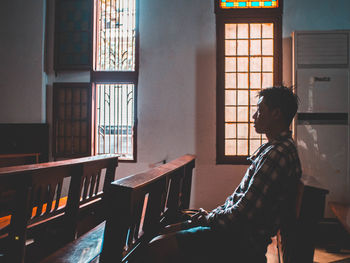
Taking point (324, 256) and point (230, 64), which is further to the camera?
point (230, 64)

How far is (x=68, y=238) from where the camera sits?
5.73 feet

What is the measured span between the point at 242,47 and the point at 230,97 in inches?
30.7

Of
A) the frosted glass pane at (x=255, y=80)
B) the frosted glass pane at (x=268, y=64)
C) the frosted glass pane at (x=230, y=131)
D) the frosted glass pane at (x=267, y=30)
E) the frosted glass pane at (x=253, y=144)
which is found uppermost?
the frosted glass pane at (x=267, y=30)

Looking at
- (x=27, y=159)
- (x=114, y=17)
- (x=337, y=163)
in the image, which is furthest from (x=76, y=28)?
(x=337, y=163)

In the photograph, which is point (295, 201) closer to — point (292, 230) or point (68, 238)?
point (292, 230)

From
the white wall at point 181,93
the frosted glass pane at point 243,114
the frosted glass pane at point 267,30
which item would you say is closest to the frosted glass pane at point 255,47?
the frosted glass pane at point 267,30

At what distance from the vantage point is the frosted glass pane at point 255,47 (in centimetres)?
354

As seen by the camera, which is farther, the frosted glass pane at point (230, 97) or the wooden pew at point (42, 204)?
the frosted glass pane at point (230, 97)

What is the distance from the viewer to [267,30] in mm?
3520

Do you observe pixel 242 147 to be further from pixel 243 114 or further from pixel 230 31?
pixel 230 31

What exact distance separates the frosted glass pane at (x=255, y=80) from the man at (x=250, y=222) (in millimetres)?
2481

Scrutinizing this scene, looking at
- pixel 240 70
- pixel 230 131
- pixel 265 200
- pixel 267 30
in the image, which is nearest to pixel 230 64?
pixel 240 70

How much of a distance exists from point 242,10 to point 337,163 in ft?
8.33

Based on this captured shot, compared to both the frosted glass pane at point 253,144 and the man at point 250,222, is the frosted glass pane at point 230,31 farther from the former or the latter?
the man at point 250,222
